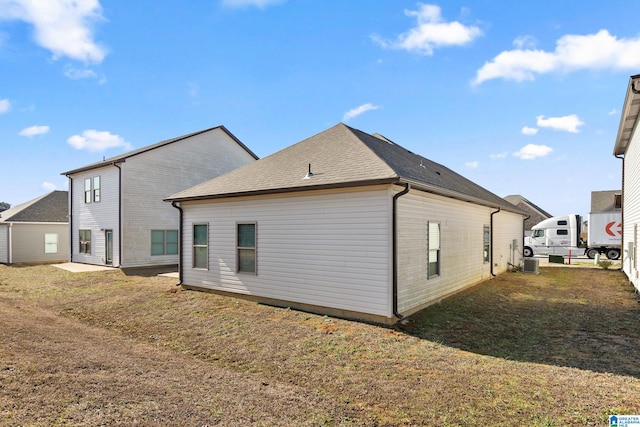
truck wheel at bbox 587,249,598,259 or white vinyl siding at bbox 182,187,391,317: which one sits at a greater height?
white vinyl siding at bbox 182,187,391,317

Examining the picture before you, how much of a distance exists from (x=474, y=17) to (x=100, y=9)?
10.7 meters

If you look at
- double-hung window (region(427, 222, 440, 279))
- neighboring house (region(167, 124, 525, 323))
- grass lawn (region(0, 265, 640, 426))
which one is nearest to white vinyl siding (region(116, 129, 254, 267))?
neighboring house (region(167, 124, 525, 323))

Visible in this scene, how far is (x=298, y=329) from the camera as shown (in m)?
7.03

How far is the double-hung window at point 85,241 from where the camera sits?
65.4ft

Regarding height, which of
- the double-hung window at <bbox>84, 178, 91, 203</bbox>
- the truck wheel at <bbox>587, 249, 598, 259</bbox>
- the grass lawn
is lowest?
the truck wheel at <bbox>587, 249, 598, 259</bbox>

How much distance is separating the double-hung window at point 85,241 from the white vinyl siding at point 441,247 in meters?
19.7

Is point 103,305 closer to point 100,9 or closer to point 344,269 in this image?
point 344,269

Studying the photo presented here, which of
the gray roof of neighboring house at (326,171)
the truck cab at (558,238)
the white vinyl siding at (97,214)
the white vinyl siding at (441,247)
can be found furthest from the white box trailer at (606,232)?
the white vinyl siding at (97,214)

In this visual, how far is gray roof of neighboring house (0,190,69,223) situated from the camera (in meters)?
23.2

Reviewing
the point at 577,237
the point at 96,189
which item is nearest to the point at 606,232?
the point at 577,237

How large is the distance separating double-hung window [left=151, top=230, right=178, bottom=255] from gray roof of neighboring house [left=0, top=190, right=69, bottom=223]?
10.6 metres

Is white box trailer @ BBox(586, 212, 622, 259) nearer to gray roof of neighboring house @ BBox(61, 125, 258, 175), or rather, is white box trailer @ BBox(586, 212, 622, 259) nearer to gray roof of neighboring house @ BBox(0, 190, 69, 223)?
gray roof of neighboring house @ BBox(61, 125, 258, 175)

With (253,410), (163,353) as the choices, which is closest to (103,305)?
(163,353)

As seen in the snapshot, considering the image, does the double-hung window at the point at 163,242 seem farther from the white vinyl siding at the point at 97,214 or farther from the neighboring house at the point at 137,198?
the white vinyl siding at the point at 97,214
